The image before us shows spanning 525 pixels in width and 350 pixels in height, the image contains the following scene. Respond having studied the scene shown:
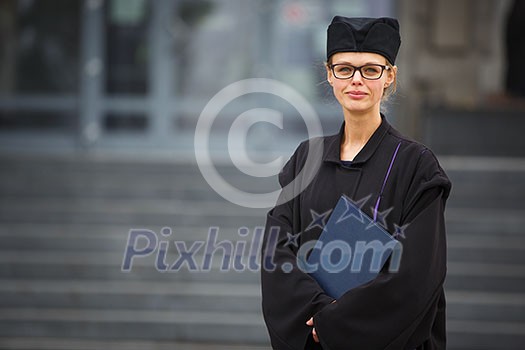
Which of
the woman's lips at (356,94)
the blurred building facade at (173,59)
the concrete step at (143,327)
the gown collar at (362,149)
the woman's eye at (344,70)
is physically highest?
the woman's eye at (344,70)

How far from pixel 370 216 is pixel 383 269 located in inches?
6.6

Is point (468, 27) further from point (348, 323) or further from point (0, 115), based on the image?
point (348, 323)

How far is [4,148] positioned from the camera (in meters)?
9.70

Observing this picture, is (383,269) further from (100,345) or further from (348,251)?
(100,345)

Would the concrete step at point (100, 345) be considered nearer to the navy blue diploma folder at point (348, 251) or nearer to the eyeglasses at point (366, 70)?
the navy blue diploma folder at point (348, 251)

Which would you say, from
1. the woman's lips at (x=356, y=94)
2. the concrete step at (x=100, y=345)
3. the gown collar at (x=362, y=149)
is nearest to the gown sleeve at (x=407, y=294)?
the gown collar at (x=362, y=149)

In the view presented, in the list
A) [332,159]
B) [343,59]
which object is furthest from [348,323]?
[343,59]

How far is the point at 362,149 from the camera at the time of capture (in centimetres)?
286

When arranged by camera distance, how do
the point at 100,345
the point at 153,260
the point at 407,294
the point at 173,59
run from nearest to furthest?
1. the point at 407,294
2. the point at 100,345
3. the point at 153,260
4. the point at 173,59

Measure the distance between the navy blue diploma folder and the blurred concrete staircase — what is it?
3.65m

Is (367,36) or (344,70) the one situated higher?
(367,36)

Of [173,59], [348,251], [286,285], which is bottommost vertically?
[173,59]

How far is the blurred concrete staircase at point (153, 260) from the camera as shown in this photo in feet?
21.3

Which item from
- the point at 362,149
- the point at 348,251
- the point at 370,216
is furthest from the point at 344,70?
the point at 348,251
